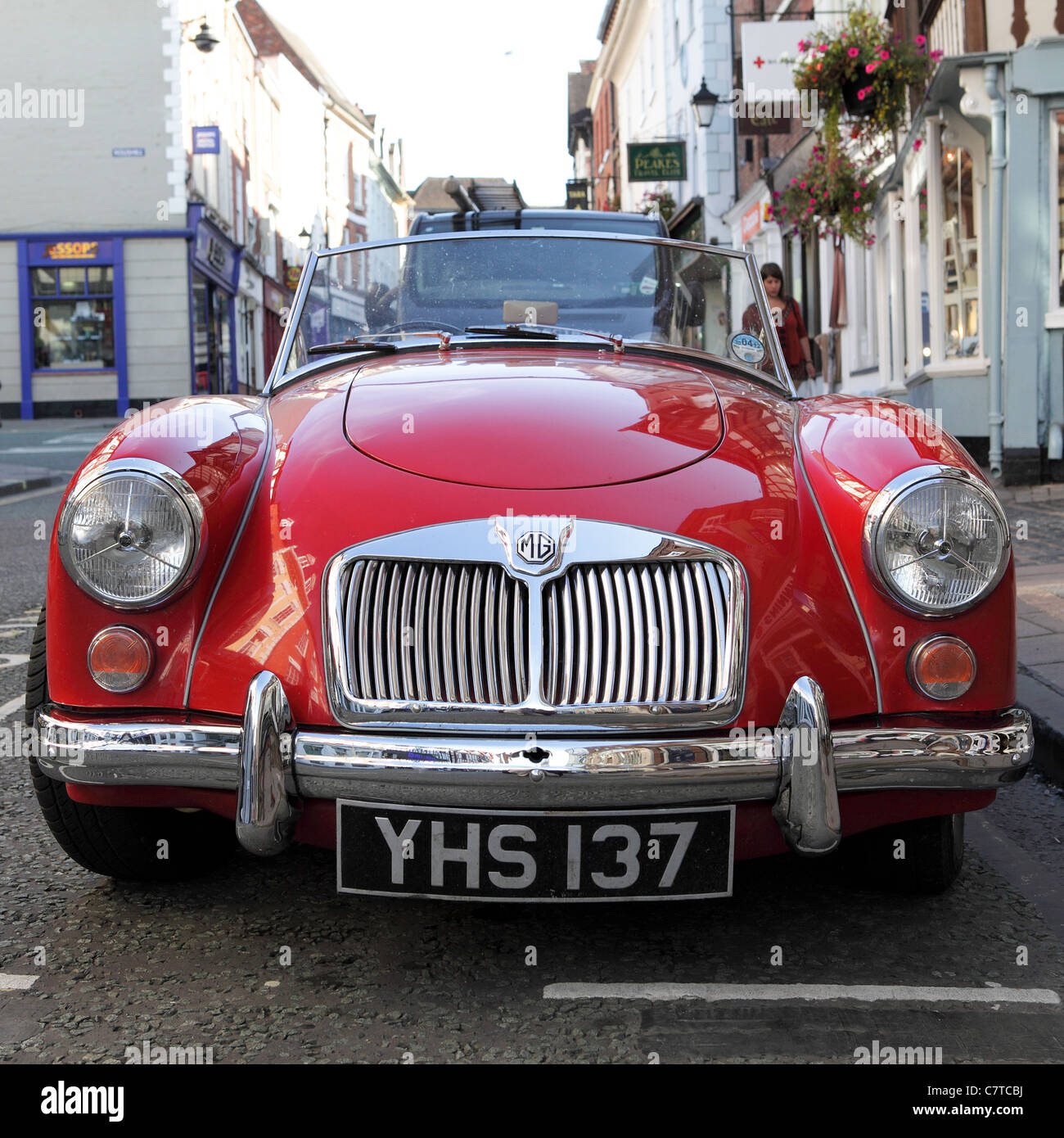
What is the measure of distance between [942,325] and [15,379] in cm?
2059

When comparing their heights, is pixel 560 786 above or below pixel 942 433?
below

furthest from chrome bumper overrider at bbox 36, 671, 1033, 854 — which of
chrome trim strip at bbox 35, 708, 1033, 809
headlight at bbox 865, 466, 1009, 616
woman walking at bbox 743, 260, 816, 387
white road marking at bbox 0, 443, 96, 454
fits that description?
white road marking at bbox 0, 443, 96, 454

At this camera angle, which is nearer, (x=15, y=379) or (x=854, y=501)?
(x=854, y=501)

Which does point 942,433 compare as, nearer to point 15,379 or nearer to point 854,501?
point 854,501

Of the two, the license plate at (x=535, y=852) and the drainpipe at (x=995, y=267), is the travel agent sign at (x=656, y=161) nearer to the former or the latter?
the drainpipe at (x=995, y=267)

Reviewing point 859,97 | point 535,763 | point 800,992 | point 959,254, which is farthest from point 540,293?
point 859,97

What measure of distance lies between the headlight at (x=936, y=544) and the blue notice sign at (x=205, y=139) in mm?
27786

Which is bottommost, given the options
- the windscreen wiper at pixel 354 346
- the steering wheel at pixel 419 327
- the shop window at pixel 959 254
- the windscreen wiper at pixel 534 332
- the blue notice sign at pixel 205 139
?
the windscreen wiper at pixel 354 346

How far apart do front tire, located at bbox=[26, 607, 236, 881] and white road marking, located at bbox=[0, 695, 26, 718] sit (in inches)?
66.3

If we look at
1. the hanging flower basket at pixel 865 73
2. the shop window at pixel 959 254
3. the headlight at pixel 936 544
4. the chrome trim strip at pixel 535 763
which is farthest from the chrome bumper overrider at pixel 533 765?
the hanging flower basket at pixel 865 73

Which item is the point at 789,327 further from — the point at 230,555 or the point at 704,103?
the point at 704,103

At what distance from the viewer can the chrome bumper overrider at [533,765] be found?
7.34ft
